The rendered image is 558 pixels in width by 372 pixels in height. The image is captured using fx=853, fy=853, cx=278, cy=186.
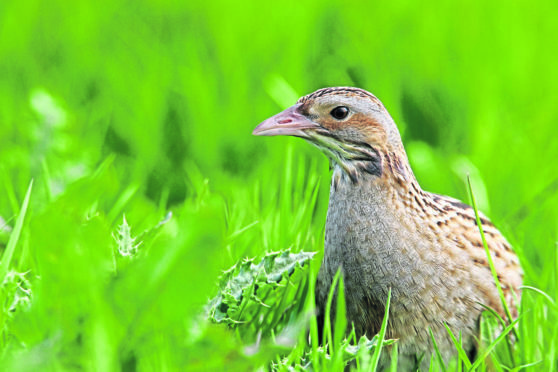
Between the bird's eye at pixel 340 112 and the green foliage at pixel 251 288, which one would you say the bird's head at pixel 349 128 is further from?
the green foliage at pixel 251 288

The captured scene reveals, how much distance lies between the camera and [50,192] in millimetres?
3416

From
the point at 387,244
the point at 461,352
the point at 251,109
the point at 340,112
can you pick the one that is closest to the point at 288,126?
the point at 340,112

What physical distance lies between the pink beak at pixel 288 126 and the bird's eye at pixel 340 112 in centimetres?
7

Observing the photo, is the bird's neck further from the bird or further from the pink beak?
the pink beak

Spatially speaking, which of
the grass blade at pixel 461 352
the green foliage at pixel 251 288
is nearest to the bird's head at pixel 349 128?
the green foliage at pixel 251 288

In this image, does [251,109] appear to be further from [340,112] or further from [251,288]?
[251,288]

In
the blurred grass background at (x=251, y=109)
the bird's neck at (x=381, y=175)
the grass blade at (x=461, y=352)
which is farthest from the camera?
the blurred grass background at (x=251, y=109)

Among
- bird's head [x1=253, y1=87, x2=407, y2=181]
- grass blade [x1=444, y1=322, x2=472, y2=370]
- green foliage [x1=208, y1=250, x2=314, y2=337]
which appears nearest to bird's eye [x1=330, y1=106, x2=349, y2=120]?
bird's head [x1=253, y1=87, x2=407, y2=181]

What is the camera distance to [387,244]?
9.44ft

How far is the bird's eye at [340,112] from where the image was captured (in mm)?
3012

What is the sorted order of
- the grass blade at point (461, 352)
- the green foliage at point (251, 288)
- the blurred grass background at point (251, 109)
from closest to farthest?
the grass blade at point (461, 352) → the green foliage at point (251, 288) → the blurred grass background at point (251, 109)

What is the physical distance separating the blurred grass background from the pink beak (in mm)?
351

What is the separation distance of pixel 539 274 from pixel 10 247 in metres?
2.34

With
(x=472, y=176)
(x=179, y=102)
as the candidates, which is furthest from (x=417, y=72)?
(x=179, y=102)
